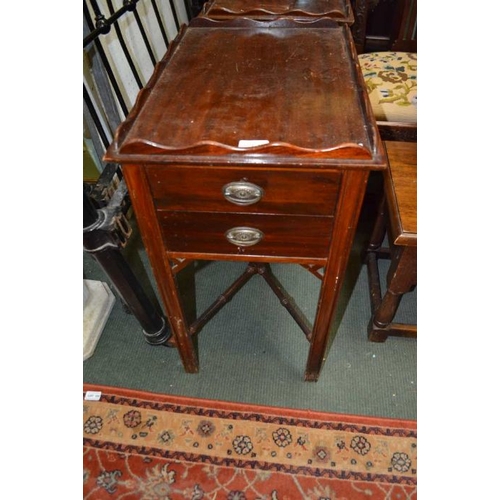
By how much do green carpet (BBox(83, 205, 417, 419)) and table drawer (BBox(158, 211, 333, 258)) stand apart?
1.94ft

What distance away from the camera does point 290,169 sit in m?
0.67

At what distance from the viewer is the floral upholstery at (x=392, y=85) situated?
1358 millimetres

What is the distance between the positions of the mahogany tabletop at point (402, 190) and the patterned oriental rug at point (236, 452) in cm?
60

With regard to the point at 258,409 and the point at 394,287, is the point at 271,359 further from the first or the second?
the point at 394,287

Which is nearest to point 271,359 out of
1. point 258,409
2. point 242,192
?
point 258,409

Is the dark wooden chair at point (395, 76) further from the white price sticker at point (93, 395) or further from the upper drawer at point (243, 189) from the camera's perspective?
the white price sticker at point (93, 395)

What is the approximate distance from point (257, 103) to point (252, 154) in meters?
0.17

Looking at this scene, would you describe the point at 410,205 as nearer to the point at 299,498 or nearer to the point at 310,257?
the point at 310,257

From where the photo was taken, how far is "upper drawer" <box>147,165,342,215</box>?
0.69 meters

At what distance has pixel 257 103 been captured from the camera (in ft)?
2.51

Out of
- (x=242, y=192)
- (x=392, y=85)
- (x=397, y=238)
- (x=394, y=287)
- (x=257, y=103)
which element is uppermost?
(x=257, y=103)

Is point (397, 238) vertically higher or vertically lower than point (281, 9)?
lower

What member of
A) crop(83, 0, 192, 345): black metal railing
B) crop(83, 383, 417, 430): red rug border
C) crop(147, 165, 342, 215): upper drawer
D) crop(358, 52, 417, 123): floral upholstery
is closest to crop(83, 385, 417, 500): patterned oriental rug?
crop(83, 383, 417, 430): red rug border

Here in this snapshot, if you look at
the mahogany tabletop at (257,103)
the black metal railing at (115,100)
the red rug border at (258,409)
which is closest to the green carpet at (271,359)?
the red rug border at (258,409)
